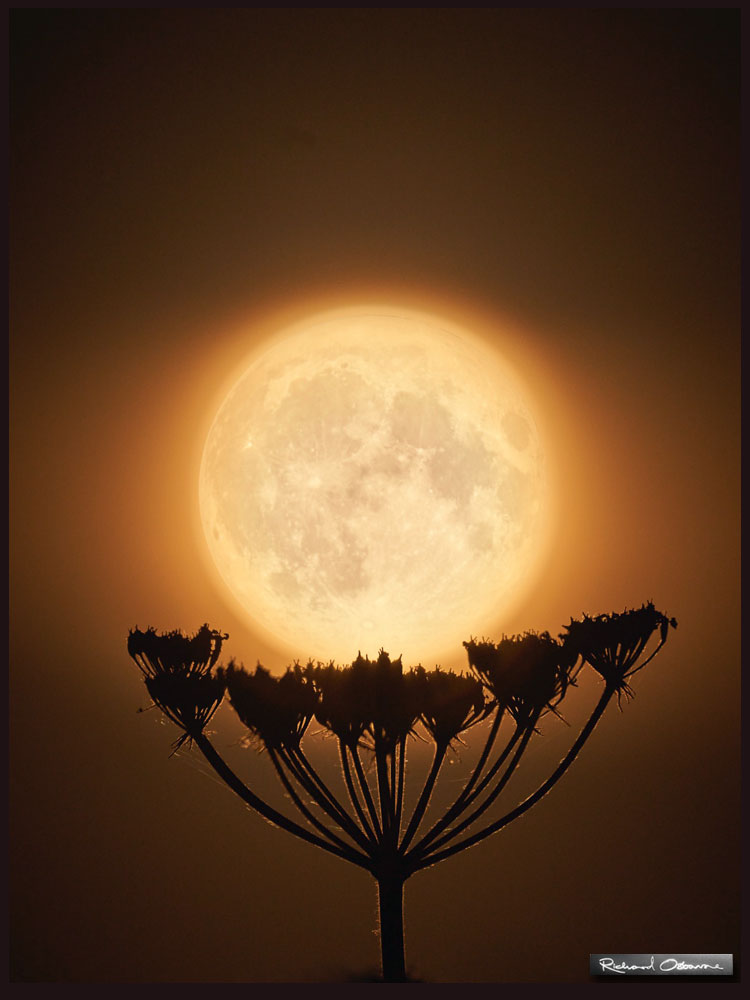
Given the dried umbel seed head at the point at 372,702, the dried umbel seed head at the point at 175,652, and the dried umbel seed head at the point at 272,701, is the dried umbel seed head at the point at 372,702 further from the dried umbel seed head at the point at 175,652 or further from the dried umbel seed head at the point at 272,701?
the dried umbel seed head at the point at 175,652

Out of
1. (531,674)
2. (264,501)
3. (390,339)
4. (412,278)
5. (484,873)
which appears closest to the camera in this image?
(531,674)

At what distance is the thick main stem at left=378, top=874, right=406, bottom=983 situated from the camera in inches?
206

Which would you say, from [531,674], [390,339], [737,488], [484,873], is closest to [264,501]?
[390,339]

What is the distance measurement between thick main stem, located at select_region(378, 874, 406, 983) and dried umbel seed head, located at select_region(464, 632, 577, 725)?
1358mm

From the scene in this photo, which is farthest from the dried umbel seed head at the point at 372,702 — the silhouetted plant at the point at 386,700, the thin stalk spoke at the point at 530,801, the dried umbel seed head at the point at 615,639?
the dried umbel seed head at the point at 615,639

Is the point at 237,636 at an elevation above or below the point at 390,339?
below

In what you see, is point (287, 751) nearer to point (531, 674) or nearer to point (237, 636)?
point (531, 674)

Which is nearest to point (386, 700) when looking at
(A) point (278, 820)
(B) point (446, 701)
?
(B) point (446, 701)

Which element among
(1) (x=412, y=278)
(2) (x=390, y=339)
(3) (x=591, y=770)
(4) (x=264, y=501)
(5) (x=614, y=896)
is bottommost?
(5) (x=614, y=896)

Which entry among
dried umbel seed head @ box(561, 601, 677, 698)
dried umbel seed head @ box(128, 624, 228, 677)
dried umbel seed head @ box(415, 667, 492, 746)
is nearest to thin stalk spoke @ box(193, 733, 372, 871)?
dried umbel seed head @ box(128, 624, 228, 677)

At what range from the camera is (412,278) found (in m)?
7.71

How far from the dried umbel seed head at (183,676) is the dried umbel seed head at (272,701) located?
0.54 ft

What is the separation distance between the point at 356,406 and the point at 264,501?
998 millimetres

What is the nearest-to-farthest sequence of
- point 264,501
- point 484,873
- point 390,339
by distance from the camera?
point 264,501 < point 390,339 < point 484,873
